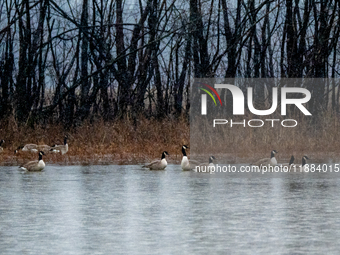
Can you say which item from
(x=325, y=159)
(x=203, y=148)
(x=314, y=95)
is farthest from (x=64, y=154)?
(x=314, y=95)

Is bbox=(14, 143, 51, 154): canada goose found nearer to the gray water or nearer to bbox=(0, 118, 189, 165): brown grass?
bbox=(0, 118, 189, 165): brown grass

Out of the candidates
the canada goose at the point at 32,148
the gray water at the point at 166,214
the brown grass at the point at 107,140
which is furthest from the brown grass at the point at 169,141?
the gray water at the point at 166,214

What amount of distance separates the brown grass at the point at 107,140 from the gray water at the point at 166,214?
3355 millimetres

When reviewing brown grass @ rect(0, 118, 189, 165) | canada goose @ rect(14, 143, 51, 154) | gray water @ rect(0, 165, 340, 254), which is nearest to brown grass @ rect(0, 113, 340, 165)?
brown grass @ rect(0, 118, 189, 165)

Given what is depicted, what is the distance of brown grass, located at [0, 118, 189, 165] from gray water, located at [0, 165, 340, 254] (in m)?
3.36

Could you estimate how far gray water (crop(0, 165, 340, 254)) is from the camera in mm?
5883

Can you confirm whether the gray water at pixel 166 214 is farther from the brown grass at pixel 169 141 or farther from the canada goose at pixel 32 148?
the canada goose at pixel 32 148

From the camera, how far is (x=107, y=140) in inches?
692

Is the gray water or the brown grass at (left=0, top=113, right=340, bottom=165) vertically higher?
the brown grass at (left=0, top=113, right=340, bottom=165)

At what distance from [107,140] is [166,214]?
10.1 meters

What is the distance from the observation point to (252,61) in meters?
24.6

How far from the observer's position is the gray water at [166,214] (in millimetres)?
5883

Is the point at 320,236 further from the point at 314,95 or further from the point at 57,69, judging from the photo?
the point at 57,69

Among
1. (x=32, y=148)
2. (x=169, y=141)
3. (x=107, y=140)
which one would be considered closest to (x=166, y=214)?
(x=32, y=148)
